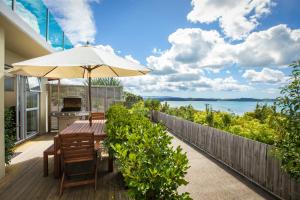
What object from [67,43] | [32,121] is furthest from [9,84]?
[67,43]

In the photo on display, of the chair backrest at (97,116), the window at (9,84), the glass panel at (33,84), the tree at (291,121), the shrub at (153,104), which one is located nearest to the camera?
the tree at (291,121)

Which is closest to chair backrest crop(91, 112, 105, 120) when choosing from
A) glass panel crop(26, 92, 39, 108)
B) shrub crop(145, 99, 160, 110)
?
glass panel crop(26, 92, 39, 108)

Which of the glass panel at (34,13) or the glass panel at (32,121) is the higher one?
the glass panel at (34,13)

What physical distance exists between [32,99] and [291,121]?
363 inches

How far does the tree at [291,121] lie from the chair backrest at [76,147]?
2983 mm

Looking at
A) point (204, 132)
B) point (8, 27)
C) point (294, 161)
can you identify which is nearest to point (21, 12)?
point (8, 27)

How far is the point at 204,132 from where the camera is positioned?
24.0 feet

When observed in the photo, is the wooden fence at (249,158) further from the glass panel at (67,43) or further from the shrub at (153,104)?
the shrub at (153,104)

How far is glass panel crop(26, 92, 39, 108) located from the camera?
8.90m

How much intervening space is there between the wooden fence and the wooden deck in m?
1.57

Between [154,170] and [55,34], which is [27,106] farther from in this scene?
[154,170]

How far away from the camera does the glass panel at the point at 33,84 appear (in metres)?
8.85

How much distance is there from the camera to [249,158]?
4.89 meters

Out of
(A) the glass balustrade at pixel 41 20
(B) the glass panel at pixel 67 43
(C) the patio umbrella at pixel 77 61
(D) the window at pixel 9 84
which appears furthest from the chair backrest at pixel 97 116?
(B) the glass panel at pixel 67 43
